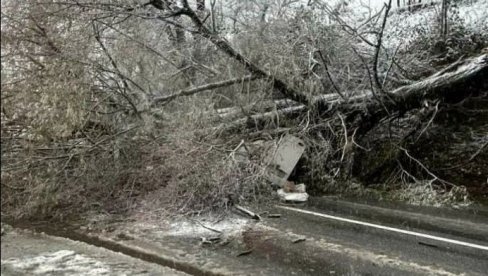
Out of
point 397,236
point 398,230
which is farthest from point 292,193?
point 397,236

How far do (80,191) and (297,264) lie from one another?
14.9 feet

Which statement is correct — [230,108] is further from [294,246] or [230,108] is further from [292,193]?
[294,246]

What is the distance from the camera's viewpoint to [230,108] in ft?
34.9

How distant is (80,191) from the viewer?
9039 mm

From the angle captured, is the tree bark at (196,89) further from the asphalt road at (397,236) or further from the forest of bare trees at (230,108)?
the asphalt road at (397,236)

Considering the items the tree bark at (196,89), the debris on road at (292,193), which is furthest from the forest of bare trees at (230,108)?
the debris on road at (292,193)

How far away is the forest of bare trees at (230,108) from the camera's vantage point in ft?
28.9

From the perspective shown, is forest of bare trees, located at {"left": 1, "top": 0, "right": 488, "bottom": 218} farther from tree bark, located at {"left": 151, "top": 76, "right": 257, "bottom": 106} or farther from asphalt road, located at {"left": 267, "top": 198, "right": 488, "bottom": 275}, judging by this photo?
asphalt road, located at {"left": 267, "top": 198, "right": 488, "bottom": 275}

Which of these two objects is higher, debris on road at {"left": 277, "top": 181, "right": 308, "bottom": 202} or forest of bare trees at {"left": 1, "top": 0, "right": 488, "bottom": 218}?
forest of bare trees at {"left": 1, "top": 0, "right": 488, "bottom": 218}

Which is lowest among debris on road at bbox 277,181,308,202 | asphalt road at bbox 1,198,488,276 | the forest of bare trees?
asphalt road at bbox 1,198,488,276

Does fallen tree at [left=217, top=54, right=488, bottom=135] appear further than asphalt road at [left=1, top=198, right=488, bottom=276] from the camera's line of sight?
Yes

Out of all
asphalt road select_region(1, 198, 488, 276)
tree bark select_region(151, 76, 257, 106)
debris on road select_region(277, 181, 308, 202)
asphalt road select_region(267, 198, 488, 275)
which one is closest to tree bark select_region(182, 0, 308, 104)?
tree bark select_region(151, 76, 257, 106)

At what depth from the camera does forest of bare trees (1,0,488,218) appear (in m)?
8.81

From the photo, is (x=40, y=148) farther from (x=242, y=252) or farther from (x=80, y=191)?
(x=242, y=252)
